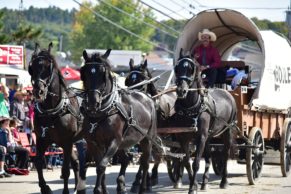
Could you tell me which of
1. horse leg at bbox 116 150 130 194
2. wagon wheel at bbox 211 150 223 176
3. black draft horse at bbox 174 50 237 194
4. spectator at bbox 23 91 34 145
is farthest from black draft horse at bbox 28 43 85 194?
spectator at bbox 23 91 34 145

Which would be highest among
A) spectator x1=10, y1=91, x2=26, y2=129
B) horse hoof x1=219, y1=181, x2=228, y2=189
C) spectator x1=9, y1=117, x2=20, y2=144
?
spectator x1=10, y1=91, x2=26, y2=129

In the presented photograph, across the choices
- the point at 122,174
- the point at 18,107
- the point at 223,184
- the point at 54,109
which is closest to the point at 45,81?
the point at 54,109

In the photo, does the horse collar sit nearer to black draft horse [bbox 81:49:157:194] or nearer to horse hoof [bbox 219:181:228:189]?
black draft horse [bbox 81:49:157:194]

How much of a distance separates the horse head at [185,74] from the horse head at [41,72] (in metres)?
2.33

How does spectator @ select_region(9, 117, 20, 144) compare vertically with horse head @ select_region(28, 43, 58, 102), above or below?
below

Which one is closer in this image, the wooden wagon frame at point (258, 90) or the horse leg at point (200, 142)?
the horse leg at point (200, 142)

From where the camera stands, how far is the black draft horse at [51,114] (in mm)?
13383

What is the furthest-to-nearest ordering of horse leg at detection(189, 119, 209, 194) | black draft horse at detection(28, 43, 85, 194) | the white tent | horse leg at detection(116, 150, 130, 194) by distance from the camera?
the white tent, horse leg at detection(189, 119, 209, 194), horse leg at detection(116, 150, 130, 194), black draft horse at detection(28, 43, 85, 194)

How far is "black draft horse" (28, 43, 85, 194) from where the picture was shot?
13383mm

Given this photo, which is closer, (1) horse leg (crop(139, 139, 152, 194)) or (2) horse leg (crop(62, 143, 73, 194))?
(2) horse leg (crop(62, 143, 73, 194))

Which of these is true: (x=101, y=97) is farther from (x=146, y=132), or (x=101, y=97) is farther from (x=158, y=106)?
(x=158, y=106)

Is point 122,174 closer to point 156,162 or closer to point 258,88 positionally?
point 156,162

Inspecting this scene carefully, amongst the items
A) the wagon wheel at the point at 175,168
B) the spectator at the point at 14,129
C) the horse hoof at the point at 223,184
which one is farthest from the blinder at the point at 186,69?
the spectator at the point at 14,129

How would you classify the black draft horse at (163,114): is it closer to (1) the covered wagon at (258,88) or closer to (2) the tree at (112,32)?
(1) the covered wagon at (258,88)
